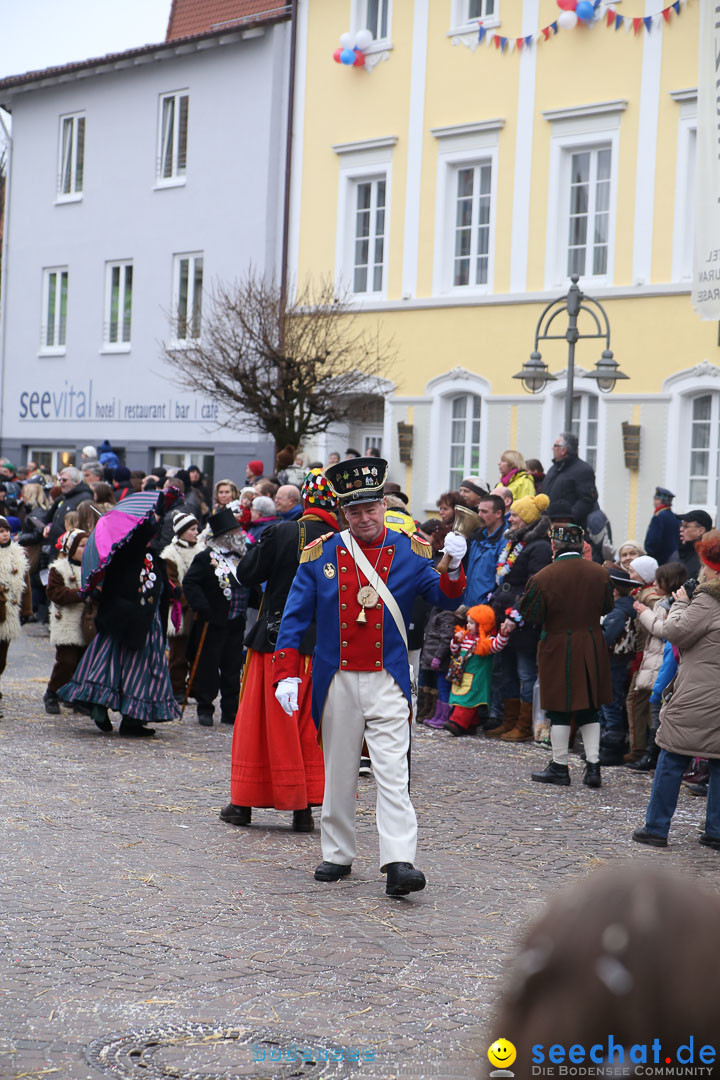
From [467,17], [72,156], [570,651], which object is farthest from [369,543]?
[72,156]

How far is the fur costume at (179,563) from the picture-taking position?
1267 centimetres

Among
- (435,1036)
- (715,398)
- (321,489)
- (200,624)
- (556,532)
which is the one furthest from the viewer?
(715,398)

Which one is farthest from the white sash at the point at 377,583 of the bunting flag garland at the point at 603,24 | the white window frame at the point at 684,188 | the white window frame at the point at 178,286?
the white window frame at the point at 178,286

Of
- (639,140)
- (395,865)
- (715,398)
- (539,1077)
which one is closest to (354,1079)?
(395,865)

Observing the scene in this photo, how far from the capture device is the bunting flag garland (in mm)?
20219

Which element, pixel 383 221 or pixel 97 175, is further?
pixel 97 175

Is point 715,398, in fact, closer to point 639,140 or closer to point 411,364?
point 639,140

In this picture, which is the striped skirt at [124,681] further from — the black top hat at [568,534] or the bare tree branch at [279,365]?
the bare tree branch at [279,365]

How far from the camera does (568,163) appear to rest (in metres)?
21.8

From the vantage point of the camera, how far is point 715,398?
20031 millimetres

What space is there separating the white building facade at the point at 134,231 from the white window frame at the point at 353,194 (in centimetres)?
150

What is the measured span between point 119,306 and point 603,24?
12205 millimetres

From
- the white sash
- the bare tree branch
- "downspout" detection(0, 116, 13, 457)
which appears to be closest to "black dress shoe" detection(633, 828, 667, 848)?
the white sash

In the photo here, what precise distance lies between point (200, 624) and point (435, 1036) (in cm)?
763
